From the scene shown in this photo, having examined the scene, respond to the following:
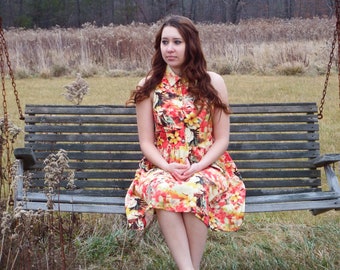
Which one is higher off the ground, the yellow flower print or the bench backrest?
the yellow flower print

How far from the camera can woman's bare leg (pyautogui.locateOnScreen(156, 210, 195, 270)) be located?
300cm

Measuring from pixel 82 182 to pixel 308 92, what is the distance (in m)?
6.87

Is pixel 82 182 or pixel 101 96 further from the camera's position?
pixel 101 96

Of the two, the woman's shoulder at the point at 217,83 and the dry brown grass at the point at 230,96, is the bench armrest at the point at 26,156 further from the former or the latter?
the woman's shoulder at the point at 217,83

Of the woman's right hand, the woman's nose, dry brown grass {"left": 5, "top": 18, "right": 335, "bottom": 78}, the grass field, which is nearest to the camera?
the woman's right hand

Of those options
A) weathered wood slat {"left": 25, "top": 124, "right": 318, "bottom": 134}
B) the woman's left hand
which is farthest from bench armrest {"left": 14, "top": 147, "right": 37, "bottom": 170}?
the woman's left hand

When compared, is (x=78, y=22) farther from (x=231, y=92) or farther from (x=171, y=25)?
(x=171, y=25)

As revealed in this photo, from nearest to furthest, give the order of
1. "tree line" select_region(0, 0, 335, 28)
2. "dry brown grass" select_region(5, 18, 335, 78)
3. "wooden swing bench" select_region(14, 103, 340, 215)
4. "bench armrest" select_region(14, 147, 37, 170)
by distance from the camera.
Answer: "bench armrest" select_region(14, 147, 37, 170)
"wooden swing bench" select_region(14, 103, 340, 215)
"dry brown grass" select_region(5, 18, 335, 78)
"tree line" select_region(0, 0, 335, 28)

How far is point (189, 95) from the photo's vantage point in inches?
134

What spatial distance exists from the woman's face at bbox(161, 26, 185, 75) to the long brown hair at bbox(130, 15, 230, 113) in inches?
0.9

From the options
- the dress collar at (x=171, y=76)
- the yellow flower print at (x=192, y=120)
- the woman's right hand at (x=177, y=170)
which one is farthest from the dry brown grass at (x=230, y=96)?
the dress collar at (x=171, y=76)

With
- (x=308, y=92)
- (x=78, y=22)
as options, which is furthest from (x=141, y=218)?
(x=78, y=22)

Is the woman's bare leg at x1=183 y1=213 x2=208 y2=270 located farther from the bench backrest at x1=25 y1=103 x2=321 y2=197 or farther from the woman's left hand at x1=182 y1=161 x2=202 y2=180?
the bench backrest at x1=25 y1=103 x2=321 y2=197

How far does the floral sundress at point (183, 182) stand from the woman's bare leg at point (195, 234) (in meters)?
0.04
